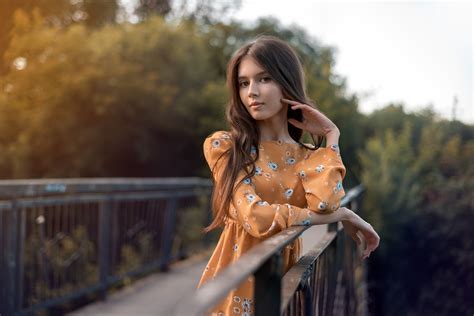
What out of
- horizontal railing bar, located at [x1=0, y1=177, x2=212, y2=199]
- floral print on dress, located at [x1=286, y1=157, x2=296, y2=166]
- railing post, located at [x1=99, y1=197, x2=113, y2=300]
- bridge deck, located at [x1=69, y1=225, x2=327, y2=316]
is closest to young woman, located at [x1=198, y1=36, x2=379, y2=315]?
floral print on dress, located at [x1=286, y1=157, x2=296, y2=166]

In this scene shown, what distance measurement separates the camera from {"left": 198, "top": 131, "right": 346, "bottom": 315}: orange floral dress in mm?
2182

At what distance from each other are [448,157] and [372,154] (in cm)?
131

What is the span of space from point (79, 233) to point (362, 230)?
3666 mm

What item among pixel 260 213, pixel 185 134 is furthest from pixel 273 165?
pixel 185 134

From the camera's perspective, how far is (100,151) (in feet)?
46.2

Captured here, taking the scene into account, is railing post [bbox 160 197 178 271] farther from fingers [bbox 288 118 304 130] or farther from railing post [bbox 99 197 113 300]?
fingers [bbox 288 118 304 130]

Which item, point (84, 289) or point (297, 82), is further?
point (84, 289)

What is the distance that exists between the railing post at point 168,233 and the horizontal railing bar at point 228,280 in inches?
240

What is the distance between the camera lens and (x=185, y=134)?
48.4 ft

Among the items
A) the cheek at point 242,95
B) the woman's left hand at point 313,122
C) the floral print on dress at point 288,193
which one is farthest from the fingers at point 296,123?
the floral print on dress at point 288,193

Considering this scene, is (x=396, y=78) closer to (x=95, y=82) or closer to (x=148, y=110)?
(x=148, y=110)

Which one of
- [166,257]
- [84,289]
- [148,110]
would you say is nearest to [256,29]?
[148,110]

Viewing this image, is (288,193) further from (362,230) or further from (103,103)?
(103,103)

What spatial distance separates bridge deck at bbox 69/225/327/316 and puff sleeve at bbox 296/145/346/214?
1682mm
